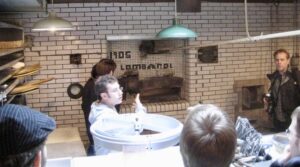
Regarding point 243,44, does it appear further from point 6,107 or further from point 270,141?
point 6,107

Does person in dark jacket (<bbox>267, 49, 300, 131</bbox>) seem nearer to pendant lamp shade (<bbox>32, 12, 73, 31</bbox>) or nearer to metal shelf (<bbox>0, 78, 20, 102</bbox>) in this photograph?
pendant lamp shade (<bbox>32, 12, 73, 31</bbox>)

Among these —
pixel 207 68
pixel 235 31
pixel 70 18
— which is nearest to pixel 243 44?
pixel 235 31

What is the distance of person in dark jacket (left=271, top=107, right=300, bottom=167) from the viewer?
2041 mm

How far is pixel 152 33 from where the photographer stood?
5770mm

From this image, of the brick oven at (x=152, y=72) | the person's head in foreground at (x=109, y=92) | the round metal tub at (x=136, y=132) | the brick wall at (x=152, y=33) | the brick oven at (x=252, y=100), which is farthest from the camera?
the brick oven at (x=252, y=100)

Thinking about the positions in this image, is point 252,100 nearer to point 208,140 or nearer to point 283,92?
point 283,92

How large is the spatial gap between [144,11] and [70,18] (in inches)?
45.6

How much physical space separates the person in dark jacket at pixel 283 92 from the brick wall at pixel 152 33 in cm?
143

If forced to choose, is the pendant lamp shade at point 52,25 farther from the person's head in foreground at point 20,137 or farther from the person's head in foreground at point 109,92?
the person's head in foreground at point 20,137

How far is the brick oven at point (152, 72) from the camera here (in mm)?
5816

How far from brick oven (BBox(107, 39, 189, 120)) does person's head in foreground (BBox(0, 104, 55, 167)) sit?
4458mm

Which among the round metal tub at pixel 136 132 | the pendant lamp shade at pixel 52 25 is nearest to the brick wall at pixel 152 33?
the pendant lamp shade at pixel 52 25

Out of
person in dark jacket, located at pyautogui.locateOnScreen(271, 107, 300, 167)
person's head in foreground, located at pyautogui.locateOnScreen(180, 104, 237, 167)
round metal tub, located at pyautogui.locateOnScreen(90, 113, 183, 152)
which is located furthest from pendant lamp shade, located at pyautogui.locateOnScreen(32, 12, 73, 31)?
person's head in foreground, located at pyautogui.locateOnScreen(180, 104, 237, 167)

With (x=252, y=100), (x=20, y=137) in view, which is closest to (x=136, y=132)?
(x=20, y=137)
